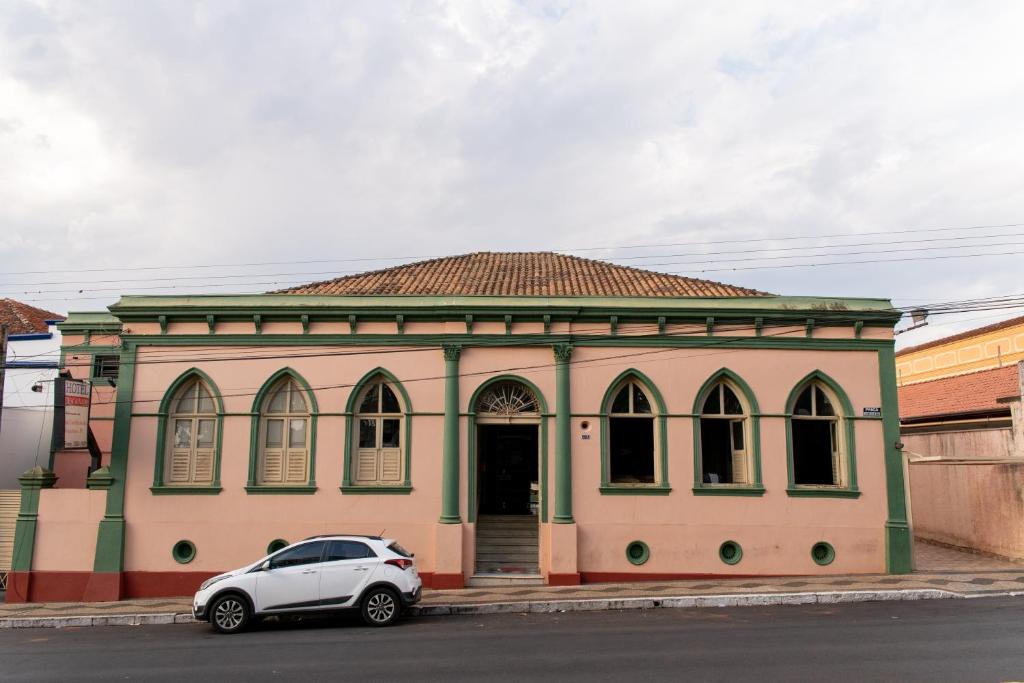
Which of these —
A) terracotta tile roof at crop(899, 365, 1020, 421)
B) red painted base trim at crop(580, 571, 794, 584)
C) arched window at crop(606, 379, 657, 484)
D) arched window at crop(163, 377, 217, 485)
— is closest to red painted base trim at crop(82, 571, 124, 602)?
arched window at crop(163, 377, 217, 485)

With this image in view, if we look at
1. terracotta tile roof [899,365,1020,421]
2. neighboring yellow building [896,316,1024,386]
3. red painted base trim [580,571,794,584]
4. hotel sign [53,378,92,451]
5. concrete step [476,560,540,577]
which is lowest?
red painted base trim [580,571,794,584]

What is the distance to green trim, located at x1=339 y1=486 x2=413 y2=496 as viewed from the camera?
1525 centimetres

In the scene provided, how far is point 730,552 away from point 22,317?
24.5 metres

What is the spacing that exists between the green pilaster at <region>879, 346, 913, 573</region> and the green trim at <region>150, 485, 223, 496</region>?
12.9 meters

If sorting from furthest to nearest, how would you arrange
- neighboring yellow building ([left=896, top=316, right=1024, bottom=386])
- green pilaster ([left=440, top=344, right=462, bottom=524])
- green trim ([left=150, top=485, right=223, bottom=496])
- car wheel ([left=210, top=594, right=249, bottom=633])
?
1. neighboring yellow building ([left=896, top=316, right=1024, bottom=386])
2. green trim ([left=150, top=485, right=223, bottom=496])
3. green pilaster ([left=440, top=344, right=462, bottom=524])
4. car wheel ([left=210, top=594, right=249, bottom=633])

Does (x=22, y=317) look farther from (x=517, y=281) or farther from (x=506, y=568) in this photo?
(x=506, y=568)

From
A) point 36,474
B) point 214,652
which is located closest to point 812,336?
point 214,652

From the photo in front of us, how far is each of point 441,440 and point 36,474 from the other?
25.5ft

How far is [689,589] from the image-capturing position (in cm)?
1388

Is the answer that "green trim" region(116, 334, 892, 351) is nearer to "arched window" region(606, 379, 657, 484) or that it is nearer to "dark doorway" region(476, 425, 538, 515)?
"arched window" region(606, 379, 657, 484)

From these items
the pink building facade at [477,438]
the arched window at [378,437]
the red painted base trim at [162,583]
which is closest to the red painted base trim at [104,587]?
the pink building facade at [477,438]

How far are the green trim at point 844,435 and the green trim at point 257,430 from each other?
30.3 feet

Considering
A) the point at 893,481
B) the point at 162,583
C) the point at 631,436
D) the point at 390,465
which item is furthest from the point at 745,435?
the point at 162,583

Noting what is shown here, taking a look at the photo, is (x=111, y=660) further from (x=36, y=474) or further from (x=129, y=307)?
(x=129, y=307)
